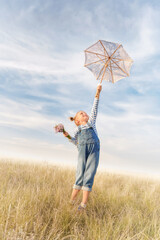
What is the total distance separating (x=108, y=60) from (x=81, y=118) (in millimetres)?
2348

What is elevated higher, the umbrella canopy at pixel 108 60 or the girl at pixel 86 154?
the umbrella canopy at pixel 108 60

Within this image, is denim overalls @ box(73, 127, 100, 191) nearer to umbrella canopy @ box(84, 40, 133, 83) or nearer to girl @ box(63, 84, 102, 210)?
girl @ box(63, 84, 102, 210)

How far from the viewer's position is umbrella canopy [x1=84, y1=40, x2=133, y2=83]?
5801 millimetres

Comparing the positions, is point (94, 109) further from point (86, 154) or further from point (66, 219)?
point (66, 219)

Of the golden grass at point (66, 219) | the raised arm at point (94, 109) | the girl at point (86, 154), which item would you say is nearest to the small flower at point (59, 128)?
the girl at point (86, 154)

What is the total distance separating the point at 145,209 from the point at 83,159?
72.8 inches

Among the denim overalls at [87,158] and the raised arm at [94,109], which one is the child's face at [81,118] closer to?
the raised arm at [94,109]

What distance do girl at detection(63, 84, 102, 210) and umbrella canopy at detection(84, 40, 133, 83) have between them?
2076mm

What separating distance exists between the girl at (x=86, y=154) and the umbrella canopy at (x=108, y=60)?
6.81 feet

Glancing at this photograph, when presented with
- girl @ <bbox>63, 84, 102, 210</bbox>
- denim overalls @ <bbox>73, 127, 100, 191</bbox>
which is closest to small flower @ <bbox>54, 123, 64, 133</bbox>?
girl @ <bbox>63, 84, 102, 210</bbox>

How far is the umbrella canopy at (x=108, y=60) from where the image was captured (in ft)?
19.0

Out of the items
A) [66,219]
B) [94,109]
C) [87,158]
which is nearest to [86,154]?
[87,158]

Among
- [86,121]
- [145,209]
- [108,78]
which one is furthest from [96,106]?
[145,209]

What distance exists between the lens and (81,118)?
436cm
